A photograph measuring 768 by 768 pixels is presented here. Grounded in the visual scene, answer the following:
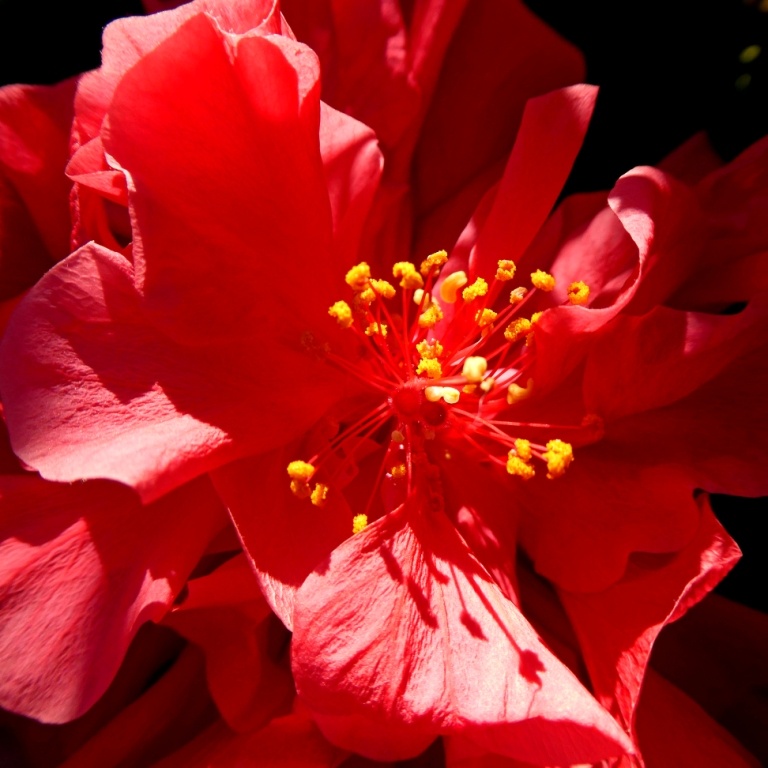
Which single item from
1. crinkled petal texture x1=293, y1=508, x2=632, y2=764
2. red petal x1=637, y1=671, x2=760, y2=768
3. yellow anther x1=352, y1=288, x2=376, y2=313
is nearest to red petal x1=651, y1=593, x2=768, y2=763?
red petal x1=637, y1=671, x2=760, y2=768

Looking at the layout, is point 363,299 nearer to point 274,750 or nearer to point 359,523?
point 359,523

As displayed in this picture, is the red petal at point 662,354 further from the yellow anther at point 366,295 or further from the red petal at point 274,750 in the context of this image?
the red petal at point 274,750

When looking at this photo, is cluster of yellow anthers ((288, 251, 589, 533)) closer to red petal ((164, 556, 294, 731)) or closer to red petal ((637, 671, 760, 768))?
red petal ((164, 556, 294, 731))

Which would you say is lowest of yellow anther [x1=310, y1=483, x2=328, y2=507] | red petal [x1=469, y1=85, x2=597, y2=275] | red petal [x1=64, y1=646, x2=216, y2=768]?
red petal [x1=64, y1=646, x2=216, y2=768]

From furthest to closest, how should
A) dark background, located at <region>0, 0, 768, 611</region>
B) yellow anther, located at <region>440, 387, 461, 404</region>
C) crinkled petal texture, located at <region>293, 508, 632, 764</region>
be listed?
dark background, located at <region>0, 0, 768, 611</region> < yellow anther, located at <region>440, 387, 461, 404</region> < crinkled petal texture, located at <region>293, 508, 632, 764</region>

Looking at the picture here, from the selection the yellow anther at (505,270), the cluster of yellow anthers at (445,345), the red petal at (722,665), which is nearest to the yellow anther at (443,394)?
the cluster of yellow anthers at (445,345)

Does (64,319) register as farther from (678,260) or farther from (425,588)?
(678,260)

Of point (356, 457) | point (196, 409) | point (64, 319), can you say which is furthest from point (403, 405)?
point (64, 319)

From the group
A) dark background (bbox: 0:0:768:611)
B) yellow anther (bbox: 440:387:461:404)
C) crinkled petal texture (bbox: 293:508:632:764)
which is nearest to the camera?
crinkled petal texture (bbox: 293:508:632:764)
